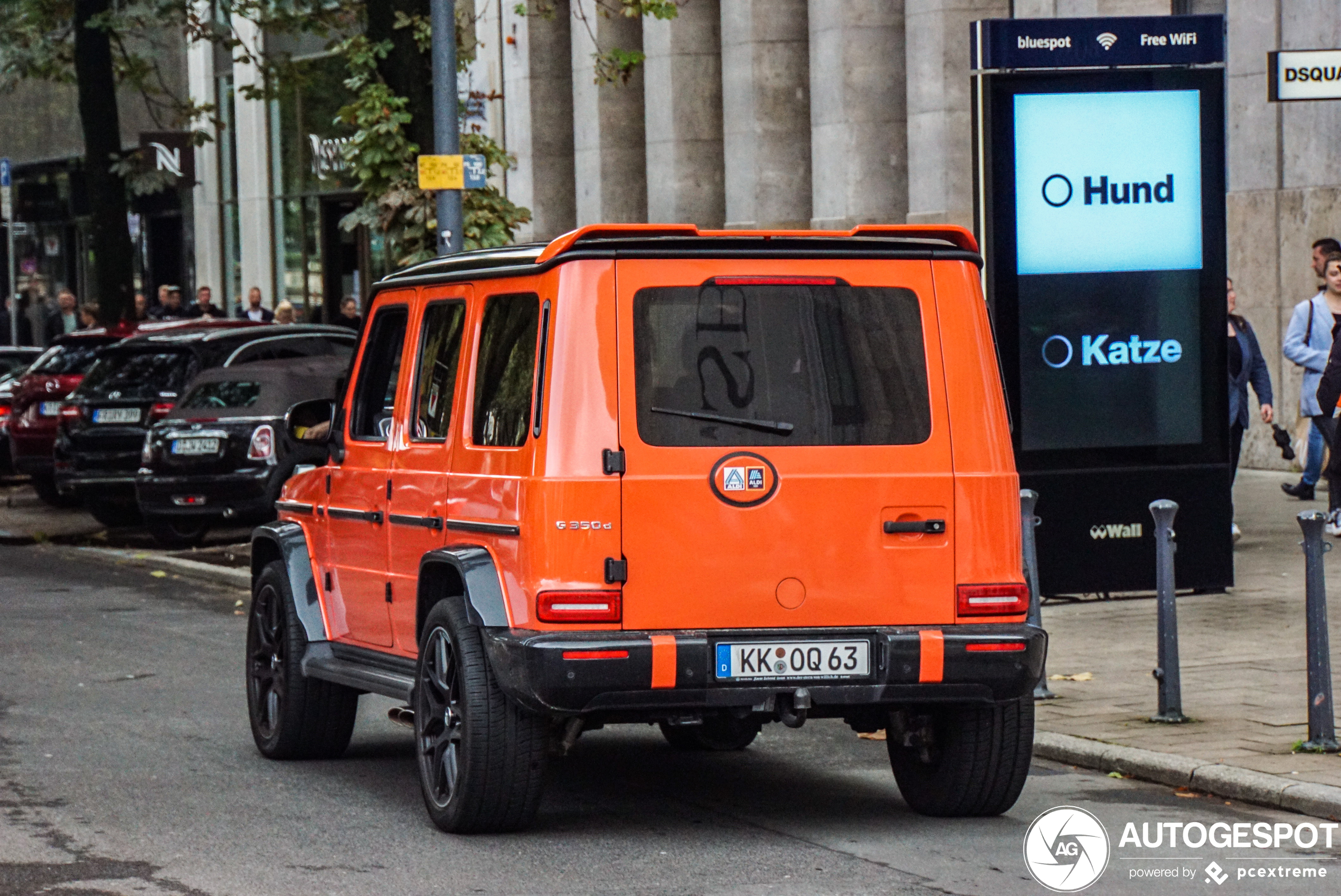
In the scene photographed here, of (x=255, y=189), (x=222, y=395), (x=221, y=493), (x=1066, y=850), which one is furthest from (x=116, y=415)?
(x=255, y=189)

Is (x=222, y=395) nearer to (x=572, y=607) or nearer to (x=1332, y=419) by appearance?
(x=1332, y=419)

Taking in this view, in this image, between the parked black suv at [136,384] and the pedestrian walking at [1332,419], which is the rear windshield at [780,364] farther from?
the parked black suv at [136,384]

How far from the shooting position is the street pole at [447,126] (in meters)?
15.9

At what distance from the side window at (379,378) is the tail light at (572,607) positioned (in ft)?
5.52

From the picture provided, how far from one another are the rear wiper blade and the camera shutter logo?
16.9 feet

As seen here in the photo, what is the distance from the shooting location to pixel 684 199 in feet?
91.3

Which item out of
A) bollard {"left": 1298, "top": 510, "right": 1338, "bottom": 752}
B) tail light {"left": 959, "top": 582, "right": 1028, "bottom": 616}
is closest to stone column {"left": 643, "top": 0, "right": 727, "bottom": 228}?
bollard {"left": 1298, "top": 510, "right": 1338, "bottom": 752}

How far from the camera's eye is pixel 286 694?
8758mm

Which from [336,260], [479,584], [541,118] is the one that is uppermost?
[541,118]

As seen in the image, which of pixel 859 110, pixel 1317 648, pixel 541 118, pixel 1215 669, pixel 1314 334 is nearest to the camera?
pixel 1317 648

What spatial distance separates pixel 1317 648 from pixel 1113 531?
3723mm

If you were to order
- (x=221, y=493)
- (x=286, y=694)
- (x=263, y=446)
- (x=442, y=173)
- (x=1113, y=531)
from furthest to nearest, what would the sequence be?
(x=221, y=493) → (x=263, y=446) → (x=442, y=173) → (x=1113, y=531) → (x=286, y=694)

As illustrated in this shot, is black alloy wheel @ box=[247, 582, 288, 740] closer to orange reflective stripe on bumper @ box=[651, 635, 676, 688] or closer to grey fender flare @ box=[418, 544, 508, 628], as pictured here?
grey fender flare @ box=[418, 544, 508, 628]

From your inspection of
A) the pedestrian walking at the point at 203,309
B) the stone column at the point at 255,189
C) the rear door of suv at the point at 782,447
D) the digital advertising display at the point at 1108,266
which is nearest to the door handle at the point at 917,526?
the rear door of suv at the point at 782,447
